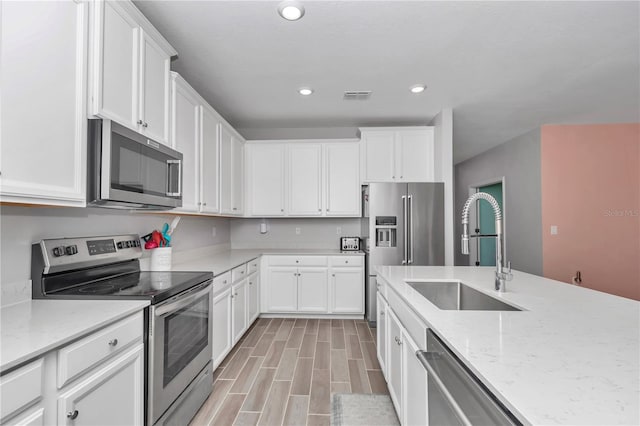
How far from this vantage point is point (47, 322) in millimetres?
1141

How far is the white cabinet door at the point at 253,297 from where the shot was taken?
328 cm

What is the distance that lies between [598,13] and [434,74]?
3.62ft

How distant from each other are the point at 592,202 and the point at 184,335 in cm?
528

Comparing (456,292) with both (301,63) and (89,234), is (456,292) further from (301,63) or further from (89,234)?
(89,234)

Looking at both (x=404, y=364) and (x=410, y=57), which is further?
(x=410, y=57)

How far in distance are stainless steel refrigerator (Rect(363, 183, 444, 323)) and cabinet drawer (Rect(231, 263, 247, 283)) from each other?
4.78 feet

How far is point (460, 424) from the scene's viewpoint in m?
0.88

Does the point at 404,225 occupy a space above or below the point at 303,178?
below

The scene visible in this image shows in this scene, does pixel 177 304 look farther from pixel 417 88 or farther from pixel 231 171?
pixel 417 88

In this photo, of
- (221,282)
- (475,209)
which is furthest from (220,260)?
(475,209)

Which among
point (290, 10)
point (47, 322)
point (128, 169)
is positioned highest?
point (290, 10)

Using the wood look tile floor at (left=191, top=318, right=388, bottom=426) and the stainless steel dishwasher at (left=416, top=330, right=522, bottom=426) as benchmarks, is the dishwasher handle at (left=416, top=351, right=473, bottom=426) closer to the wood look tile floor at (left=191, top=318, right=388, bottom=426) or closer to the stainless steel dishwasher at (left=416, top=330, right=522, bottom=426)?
the stainless steel dishwasher at (left=416, top=330, right=522, bottom=426)

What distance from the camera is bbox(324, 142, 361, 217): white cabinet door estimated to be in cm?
397

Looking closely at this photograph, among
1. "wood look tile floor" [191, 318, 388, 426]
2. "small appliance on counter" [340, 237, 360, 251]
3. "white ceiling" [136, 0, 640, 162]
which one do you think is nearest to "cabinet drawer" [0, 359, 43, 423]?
"wood look tile floor" [191, 318, 388, 426]
